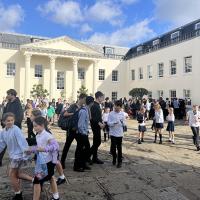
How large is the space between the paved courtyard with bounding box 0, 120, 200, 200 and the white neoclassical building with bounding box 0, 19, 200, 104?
768 inches

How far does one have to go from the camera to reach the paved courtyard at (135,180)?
5.25 metres

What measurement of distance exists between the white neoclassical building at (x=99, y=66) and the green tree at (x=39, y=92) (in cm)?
64

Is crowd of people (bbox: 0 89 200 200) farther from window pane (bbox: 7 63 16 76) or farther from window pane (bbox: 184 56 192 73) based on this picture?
window pane (bbox: 7 63 16 76)

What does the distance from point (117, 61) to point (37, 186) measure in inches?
1411

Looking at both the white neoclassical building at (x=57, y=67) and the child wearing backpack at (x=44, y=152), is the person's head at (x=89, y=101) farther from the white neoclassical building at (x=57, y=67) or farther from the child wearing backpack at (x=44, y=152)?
the white neoclassical building at (x=57, y=67)

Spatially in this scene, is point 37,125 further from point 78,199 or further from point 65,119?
point 65,119

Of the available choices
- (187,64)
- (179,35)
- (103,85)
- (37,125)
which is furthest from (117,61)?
(37,125)

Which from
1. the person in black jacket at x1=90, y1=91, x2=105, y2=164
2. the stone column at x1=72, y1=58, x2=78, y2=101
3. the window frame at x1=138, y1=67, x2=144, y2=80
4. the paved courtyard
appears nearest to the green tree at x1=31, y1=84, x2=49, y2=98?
the stone column at x1=72, y1=58, x2=78, y2=101

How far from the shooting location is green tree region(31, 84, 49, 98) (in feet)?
106

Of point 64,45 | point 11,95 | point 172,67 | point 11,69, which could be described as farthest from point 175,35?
point 11,95

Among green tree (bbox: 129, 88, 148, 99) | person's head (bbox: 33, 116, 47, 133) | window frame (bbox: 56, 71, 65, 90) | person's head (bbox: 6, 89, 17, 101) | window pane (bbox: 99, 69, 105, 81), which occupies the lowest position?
person's head (bbox: 33, 116, 47, 133)

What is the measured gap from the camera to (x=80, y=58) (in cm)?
3553

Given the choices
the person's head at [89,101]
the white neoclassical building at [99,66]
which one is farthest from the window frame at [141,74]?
the person's head at [89,101]

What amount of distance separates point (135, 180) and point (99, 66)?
32.6 m
